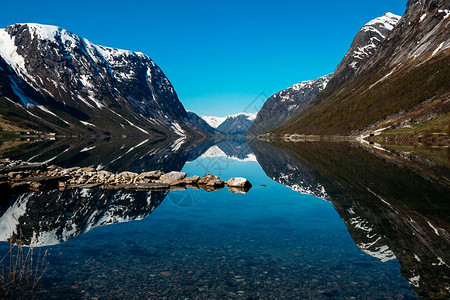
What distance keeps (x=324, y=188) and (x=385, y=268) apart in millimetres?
22164

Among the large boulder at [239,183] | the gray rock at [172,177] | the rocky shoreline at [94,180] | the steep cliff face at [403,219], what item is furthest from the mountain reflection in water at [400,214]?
the gray rock at [172,177]

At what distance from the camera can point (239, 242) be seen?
18.4 meters

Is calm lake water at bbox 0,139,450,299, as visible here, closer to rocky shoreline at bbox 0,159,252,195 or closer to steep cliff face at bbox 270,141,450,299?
steep cliff face at bbox 270,141,450,299

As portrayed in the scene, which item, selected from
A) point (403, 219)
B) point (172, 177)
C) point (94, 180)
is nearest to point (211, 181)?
point (172, 177)

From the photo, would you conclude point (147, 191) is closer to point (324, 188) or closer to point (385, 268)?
point (324, 188)

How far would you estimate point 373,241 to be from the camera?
695 inches

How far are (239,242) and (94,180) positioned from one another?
1101 inches

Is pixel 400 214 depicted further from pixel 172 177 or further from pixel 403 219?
pixel 172 177

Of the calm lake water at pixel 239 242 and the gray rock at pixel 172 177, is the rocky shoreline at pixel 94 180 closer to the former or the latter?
the gray rock at pixel 172 177

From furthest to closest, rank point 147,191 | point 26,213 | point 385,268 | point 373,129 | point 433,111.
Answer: point 373,129 < point 433,111 < point 147,191 < point 26,213 < point 385,268

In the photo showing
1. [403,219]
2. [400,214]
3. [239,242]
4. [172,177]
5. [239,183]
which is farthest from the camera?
[172,177]

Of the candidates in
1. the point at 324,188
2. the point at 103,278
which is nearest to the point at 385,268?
the point at 103,278

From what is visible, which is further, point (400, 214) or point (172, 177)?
point (172, 177)

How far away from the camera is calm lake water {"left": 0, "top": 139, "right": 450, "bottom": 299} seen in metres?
12.6
